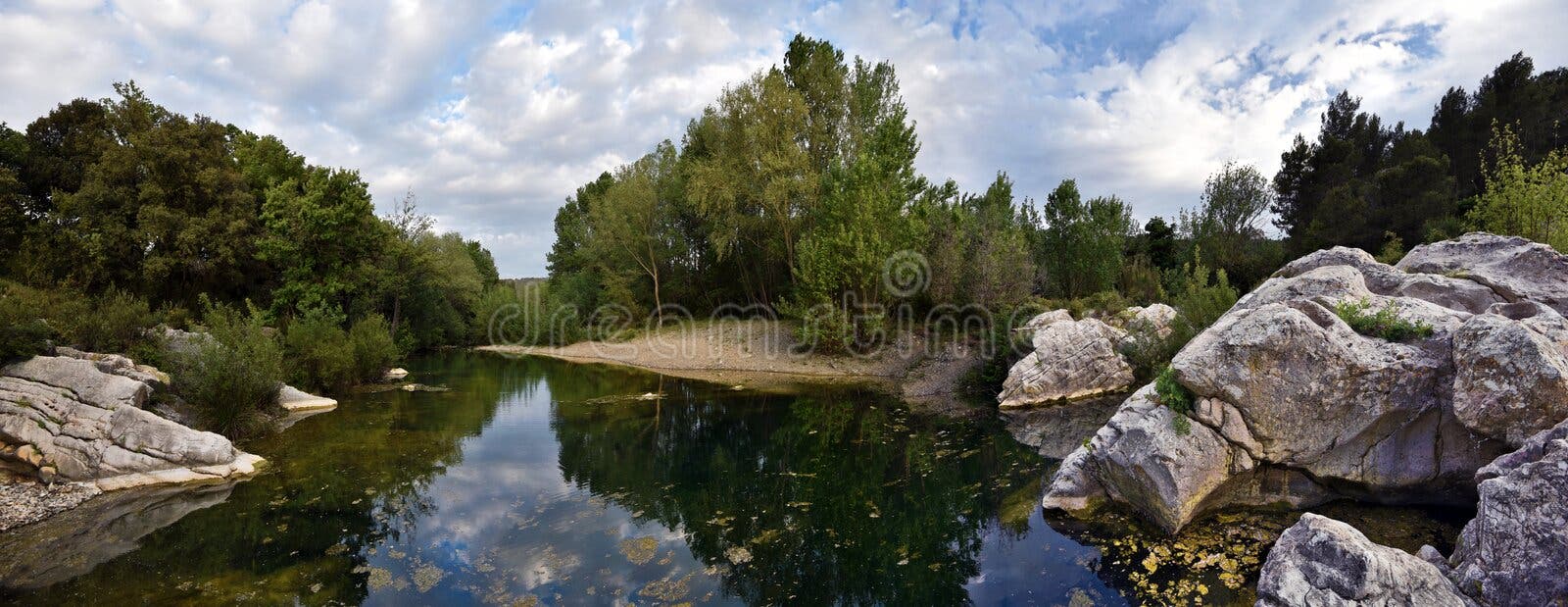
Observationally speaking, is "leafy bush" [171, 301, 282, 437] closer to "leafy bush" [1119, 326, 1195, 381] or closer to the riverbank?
the riverbank

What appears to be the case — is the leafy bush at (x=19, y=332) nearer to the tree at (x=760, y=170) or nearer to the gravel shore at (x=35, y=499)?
the gravel shore at (x=35, y=499)

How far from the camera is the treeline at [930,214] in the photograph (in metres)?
26.7

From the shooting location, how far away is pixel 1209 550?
7805 mm

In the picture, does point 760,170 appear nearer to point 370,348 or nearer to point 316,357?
point 370,348

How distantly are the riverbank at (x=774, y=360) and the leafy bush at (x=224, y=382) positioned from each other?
14.6 meters

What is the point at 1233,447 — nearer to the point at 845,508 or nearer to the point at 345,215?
the point at 845,508

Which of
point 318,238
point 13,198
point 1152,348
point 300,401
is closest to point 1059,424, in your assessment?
point 1152,348

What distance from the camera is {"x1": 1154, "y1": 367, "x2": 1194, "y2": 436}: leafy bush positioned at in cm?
861

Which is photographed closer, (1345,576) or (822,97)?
(1345,576)

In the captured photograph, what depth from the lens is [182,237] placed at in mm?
23406

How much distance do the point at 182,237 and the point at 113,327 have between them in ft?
27.2

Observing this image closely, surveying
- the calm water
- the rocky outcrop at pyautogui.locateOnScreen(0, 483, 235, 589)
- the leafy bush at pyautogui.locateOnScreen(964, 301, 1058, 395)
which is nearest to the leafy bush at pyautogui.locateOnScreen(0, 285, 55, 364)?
the calm water

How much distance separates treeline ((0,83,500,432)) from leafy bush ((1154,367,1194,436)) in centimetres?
1969

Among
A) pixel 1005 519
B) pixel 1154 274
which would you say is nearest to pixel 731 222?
pixel 1154 274
